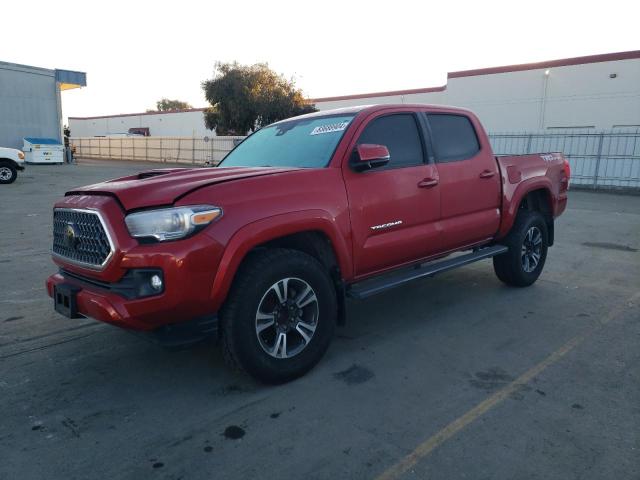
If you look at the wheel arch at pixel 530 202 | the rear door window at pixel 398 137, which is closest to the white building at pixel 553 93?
the wheel arch at pixel 530 202

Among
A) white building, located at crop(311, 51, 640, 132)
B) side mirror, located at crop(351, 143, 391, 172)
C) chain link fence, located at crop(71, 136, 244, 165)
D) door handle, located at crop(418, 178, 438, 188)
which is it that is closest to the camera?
side mirror, located at crop(351, 143, 391, 172)

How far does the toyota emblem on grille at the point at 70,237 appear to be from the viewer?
3403 millimetres

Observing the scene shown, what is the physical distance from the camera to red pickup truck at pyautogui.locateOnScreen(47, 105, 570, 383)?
300cm

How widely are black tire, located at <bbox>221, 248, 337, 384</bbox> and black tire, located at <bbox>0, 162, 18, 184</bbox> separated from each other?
1824 cm

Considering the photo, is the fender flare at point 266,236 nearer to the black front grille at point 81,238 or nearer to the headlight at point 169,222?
the headlight at point 169,222

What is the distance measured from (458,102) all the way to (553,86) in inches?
215

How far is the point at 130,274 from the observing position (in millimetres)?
3027

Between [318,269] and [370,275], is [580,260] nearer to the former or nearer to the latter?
[370,275]

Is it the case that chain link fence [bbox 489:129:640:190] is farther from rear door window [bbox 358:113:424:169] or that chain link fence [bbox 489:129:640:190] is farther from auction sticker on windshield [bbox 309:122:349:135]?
auction sticker on windshield [bbox 309:122:349:135]

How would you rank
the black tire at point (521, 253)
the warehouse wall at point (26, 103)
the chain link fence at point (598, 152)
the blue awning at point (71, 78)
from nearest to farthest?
the black tire at point (521, 253) → the chain link fence at point (598, 152) → the warehouse wall at point (26, 103) → the blue awning at point (71, 78)

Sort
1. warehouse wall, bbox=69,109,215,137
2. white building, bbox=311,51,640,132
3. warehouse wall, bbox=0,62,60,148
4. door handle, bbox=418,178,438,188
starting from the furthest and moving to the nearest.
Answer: warehouse wall, bbox=69,109,215,137 → warehouse wall, bbox=0,62,60,148 → white building, bbox=311,51,640,132 → door handle, bbox=418,178,438,188

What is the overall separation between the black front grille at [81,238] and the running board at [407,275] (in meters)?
1.78

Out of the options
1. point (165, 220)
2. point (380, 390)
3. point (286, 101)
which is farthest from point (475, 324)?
point (286, 101)

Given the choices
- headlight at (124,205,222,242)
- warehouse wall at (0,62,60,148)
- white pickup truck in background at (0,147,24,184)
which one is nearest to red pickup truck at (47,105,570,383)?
headlight at (124,205,222,242)
